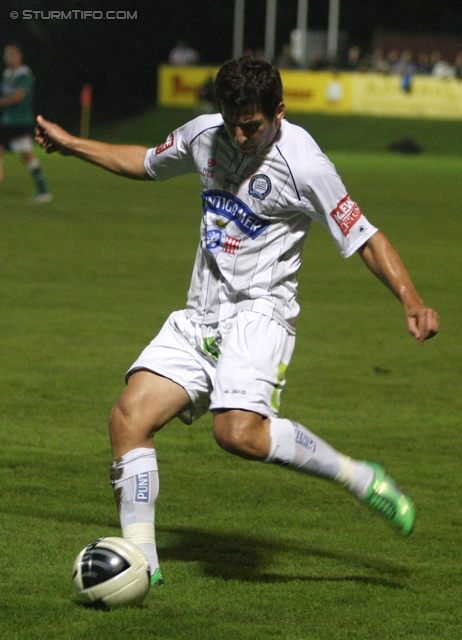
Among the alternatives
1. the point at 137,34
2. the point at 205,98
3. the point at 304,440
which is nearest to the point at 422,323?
the point at 304,440

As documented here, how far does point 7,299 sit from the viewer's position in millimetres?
10633

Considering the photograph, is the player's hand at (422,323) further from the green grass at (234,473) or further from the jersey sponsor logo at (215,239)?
the green grass at (234,473)

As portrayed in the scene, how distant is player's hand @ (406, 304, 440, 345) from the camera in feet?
13.4

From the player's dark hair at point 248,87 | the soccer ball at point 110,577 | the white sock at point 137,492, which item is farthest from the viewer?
the white sock at point 137,492

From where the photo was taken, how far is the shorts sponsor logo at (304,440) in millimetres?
4332

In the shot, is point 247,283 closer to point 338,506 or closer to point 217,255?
point 217,255

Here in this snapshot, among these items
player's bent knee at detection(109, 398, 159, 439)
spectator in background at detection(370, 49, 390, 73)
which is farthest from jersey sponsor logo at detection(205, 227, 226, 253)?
spectator in background at detection(370, 49, 390, 73)

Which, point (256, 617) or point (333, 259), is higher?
point (256, 617)

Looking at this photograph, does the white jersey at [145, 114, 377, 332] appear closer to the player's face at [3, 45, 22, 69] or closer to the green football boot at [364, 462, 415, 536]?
the green football boot at [364, 462, 415, 536]

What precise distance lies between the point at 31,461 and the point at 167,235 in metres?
9.60

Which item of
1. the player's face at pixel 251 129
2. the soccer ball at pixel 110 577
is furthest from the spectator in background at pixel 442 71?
the soccer ball at pixel 110 577

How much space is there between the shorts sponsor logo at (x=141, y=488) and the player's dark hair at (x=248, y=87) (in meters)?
1.43

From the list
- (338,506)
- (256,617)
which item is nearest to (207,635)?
(256,617)

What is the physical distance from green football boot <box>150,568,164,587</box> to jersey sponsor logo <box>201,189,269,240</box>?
1.34 meters
